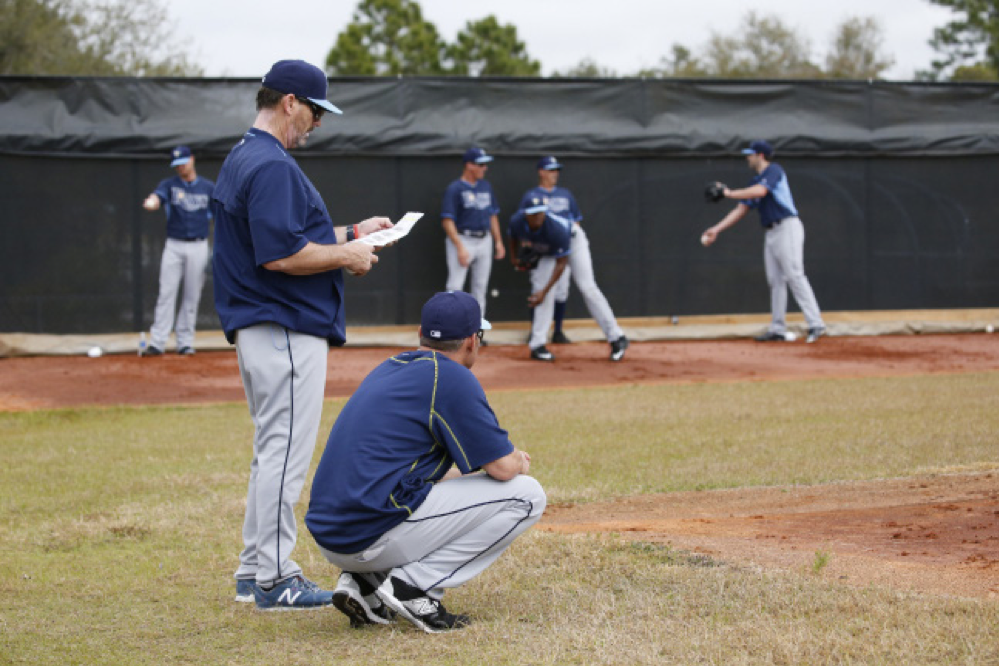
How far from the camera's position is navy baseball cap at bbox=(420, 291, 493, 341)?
4641 millimetres

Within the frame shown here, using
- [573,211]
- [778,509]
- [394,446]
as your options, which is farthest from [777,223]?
[394,446]

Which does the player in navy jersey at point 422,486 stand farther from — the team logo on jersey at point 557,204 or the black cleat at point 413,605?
the team logo on jersey at point 557,204

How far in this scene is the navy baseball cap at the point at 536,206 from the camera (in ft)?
44.3

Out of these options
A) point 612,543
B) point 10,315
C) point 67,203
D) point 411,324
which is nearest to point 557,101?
point 411,324

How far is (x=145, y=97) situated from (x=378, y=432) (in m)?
13.0

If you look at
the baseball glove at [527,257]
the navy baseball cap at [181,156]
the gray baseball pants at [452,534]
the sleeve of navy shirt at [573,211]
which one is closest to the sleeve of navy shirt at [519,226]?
the baseball glove at [527,257]

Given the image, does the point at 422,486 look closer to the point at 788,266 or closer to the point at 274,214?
the point at 274,214

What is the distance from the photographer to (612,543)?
5.79 meters

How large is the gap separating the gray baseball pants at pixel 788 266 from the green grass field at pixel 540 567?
5.13m

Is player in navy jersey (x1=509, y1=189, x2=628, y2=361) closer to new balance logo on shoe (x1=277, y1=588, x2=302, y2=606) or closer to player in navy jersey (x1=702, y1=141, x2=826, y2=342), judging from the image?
player in navy jersey (x1=702, y1=141, x2=826, y2=342)

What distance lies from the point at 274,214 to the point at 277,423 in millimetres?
851

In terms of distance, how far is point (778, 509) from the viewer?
678cm

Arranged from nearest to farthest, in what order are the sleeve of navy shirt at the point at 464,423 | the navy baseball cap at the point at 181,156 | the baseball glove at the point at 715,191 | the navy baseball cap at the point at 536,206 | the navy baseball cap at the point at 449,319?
the sleeve of navy shirt at the point at 464,423 < the navy baseball cap at the point at 449,319 < the navy baseball cap at the point at 536,206 < the navy baseball cap at the point at 181,156 < the baseball glove at the point at 715,191

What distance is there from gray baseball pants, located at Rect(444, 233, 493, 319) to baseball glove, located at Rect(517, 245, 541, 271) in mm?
1517
